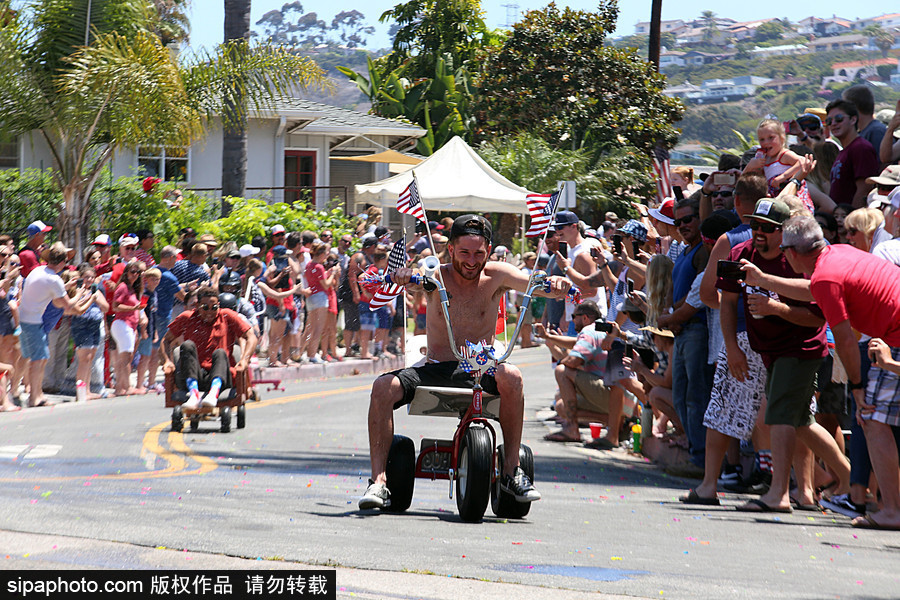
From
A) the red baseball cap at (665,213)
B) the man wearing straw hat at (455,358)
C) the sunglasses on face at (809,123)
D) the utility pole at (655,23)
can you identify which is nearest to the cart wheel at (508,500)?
the man wearing straw hat at (455,358)

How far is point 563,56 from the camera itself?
120 feet

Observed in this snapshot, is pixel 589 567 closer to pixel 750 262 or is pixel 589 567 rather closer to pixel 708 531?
pixel 708 531

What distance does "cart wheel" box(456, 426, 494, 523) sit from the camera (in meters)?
7.21

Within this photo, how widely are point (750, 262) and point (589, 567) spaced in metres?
2.96

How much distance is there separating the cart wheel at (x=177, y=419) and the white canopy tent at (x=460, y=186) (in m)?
13.2

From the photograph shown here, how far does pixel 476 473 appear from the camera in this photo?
7.21 m

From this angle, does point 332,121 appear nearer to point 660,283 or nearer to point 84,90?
point 84,90

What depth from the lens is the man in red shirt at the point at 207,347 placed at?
12.4 meters

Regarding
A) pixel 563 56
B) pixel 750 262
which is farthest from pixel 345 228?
pixel 750 262

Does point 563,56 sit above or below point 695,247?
above

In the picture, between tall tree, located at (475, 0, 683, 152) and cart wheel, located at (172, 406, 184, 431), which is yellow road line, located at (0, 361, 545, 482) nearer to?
cart wheel, located at (172, 406, 184, 431)

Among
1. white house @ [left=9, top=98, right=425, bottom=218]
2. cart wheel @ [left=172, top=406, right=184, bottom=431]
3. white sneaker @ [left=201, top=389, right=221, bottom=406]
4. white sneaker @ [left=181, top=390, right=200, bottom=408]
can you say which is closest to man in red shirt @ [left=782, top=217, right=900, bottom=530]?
white sneaker @ [left=201, top=389, right=221, bottom=406]

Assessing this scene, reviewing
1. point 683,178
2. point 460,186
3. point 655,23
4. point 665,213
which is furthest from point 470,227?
point 655,23

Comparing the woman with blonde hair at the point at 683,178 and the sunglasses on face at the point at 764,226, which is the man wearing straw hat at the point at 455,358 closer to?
the sunglasses on face at the point at 764,226
